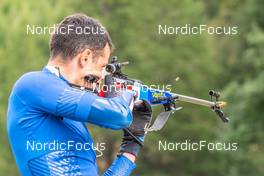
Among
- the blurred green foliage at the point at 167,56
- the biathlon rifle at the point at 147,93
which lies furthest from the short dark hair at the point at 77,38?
the blurred green foliage at the point at 167,56

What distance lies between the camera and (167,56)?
31.0 m

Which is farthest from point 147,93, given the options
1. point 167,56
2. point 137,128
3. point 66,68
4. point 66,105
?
point 167,56

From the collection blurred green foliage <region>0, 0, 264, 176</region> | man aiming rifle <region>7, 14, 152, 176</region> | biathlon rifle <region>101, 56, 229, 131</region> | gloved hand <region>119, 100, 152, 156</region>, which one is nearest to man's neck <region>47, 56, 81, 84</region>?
man aiming rifle <region>7, 14, 152, 176</region>

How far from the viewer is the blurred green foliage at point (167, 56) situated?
93.8ft

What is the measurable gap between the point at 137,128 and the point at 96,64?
24.7 inches

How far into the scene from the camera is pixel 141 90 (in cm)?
497

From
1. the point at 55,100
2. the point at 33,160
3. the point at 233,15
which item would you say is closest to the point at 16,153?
the point at 33,160

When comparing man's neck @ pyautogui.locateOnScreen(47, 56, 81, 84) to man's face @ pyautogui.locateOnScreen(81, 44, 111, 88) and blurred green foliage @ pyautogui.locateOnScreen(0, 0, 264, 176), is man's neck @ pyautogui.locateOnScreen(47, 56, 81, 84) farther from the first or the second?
blurred green foliage @ pyautogui.locateOnScreen(0, 0, 264, 176)

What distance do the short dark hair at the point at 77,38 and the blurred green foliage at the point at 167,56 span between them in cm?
2383

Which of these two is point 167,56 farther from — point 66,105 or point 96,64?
point 66,105

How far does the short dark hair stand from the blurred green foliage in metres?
23.8

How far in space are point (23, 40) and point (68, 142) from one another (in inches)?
954

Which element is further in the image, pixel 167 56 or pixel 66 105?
pixel 167 56

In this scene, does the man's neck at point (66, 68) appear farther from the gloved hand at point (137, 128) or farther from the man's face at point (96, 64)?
the gloved hand at point (137, 128)
